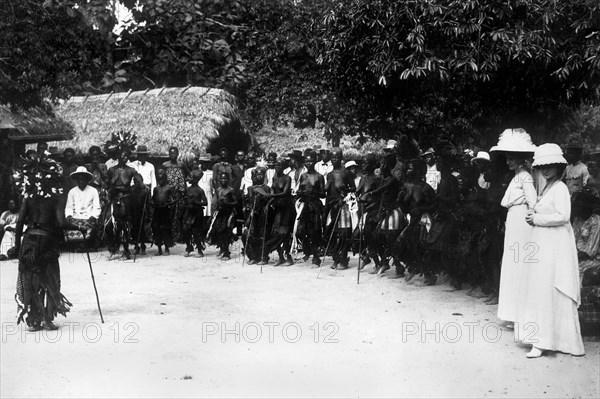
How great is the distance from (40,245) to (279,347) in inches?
106

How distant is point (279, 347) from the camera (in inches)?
273

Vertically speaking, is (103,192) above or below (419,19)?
below

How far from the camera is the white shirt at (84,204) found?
38.1 ft

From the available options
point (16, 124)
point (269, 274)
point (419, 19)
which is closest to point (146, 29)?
point (16, 124)

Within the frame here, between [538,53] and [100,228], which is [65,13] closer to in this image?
[100,228]

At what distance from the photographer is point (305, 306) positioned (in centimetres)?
882

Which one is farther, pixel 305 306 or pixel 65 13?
pixel 65 13

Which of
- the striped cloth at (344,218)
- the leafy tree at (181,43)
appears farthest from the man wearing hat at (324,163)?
the leafy tree at (181,43)

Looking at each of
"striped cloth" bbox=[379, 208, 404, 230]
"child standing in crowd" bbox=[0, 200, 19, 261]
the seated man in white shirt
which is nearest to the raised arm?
"striped cloth" bbox=[379, 208, 404, 230]

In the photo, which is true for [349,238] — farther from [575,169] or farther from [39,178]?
[39,178]

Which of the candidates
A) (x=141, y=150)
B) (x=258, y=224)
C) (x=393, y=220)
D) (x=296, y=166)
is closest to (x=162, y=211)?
(x=258, y=224)

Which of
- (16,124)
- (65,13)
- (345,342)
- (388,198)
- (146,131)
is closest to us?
(345,342)

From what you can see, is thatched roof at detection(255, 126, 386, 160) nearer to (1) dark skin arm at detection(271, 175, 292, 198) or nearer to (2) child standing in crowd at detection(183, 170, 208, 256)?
(2) child standing in crowd at detection(183, 170, 208, 256)

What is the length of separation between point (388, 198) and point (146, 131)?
9.46 meters
